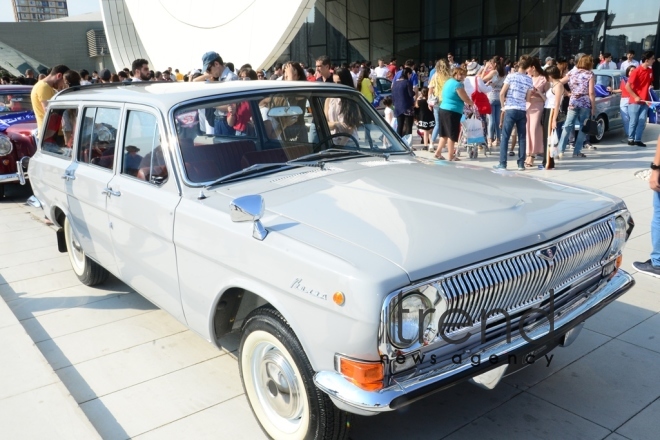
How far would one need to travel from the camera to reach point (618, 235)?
353 centimetres

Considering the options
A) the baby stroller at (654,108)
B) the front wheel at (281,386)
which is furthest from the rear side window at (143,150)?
the baby stroller at (654,108)

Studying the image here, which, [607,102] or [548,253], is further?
[607,102]

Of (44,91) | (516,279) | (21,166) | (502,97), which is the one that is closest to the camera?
(516,279)

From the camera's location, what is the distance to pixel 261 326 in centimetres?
300

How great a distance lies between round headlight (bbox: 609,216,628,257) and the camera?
3.49 m

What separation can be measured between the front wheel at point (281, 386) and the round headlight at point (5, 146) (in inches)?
314

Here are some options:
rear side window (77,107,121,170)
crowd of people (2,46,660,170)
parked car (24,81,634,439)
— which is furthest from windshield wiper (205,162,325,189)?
crowd of people (2,46,660,170)

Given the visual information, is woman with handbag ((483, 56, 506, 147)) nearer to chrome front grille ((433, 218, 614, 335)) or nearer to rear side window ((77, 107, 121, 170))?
rear side window ((77, 107, 121, 170))

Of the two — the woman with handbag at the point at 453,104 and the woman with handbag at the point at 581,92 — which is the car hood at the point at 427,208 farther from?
the woman with handbag at the point at 581,92

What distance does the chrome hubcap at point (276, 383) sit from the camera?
2.98 m

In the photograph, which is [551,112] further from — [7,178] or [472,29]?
[472,29]

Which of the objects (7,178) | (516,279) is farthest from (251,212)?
(7,178)

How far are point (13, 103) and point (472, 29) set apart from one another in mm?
20596

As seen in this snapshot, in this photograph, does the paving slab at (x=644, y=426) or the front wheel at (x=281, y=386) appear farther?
the paving slab at (x=644, y=426)
